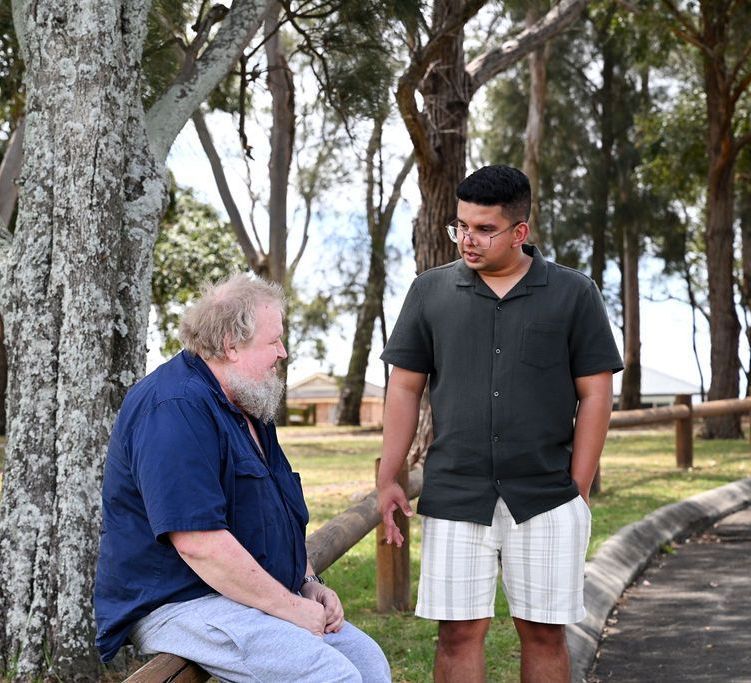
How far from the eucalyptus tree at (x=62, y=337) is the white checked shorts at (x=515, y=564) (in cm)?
142

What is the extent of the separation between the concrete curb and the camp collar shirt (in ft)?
5.53

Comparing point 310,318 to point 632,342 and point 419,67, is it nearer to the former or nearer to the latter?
point 632,342

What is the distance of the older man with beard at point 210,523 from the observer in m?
2.92

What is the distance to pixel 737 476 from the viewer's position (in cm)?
1265

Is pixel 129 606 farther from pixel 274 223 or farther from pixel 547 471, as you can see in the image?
pixel 274 223

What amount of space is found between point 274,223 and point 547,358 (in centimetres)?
1705

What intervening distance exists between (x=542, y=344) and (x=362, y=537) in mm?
1823

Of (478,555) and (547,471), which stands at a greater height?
(547,471)

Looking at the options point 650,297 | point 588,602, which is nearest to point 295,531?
point 588,602

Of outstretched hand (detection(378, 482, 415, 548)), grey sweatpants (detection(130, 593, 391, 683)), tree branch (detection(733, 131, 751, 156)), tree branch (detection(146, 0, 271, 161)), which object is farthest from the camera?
tree branch (detection(733, 131, 751, 156))

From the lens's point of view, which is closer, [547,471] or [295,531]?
[295,531]

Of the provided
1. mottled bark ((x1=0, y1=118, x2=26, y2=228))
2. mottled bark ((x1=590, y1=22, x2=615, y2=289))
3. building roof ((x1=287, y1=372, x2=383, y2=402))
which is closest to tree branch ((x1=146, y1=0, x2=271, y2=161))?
mottled bark ((x1=0, y1=118, x2=26, y2=228))

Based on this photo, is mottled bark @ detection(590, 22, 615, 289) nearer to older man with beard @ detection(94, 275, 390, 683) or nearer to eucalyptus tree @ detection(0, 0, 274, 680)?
eucalyptus tree @ detection(0, 0, 274, 680)

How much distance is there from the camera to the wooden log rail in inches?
112
